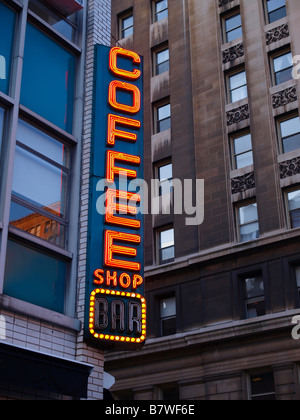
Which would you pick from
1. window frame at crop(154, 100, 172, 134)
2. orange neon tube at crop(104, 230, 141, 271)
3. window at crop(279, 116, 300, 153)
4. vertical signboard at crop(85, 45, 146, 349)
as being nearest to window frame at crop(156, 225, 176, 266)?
window frame at crop(154, 100, 172, 134)

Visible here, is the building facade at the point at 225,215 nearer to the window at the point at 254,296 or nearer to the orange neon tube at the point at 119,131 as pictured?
the window at the point at 254,296

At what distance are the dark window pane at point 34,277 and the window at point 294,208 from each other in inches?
692

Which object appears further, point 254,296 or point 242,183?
point 242,183

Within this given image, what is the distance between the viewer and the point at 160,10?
4353 cm

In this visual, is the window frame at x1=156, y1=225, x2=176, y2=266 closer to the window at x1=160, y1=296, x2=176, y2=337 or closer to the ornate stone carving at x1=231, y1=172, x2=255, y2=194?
the window at x1=160, y1=296, x2=176, y2=337

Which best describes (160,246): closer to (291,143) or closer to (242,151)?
(242,151)

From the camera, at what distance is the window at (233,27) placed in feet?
126

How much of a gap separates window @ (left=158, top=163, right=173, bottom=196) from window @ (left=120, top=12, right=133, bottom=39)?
11.7 meters

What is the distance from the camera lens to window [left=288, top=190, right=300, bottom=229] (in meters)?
32.1

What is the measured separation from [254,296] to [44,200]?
57.0 ft

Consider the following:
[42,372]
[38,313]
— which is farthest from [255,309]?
[42,372]

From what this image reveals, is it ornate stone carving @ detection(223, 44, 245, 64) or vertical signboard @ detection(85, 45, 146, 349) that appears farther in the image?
ornate stone carving @ detection(223, 44, 245, 64)

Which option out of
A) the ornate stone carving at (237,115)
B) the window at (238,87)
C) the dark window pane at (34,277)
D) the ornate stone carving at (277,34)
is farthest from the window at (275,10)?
the dark window pane at (34,277)
